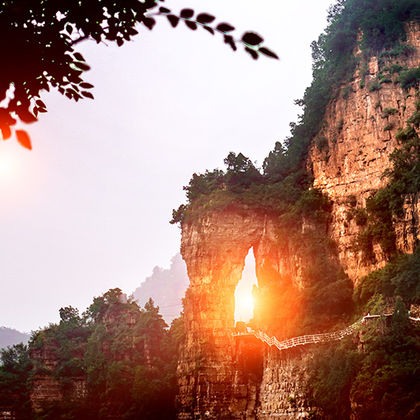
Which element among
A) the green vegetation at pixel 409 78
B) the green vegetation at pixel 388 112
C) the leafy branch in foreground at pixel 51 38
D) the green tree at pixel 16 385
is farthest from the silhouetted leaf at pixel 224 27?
the green tree at pixel 16 385

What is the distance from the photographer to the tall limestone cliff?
3033 cm

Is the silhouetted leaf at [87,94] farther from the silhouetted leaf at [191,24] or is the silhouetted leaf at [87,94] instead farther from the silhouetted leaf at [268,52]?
the silhouetted leaf at [268,52]

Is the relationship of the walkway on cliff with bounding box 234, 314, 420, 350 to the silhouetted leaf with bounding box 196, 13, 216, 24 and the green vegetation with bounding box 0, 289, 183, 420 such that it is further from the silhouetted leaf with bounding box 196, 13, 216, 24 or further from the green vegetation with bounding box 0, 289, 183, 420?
the silhouetted leaf with bounding box 196, 13, 216, 24

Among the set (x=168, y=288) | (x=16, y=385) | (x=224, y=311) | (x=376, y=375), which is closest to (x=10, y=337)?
(x=168, y=288)

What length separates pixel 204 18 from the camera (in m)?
3.63

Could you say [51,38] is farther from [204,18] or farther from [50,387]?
[50,387]

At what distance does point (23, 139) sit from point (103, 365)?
3809 cm

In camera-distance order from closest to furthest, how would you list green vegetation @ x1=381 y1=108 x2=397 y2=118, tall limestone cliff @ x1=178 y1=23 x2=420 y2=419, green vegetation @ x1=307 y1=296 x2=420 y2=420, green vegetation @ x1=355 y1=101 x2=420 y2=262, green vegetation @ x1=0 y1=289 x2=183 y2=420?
green vegetation @ x1=307 y1=296 x2=420 y2=420
green vegetation @ x1=355 y1=101 x2=420 y2=262
tall limestone cliff @ x1=178 y1=23 x2=420 y2=419
green vegetation @ x1=381 y1=108 x2=397 y2=118
green vegetation @ x1=0 y1=289 x2=183 y2=420

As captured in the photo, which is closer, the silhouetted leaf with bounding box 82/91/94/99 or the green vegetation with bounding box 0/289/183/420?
the silhouetted leaf with bounding box 82/91/94/99

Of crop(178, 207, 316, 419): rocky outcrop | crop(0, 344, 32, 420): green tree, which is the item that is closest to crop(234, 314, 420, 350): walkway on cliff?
crop(178, 207, 316, 419): rocky outcrop

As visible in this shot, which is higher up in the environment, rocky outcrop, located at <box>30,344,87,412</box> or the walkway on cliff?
the walkway on cliff

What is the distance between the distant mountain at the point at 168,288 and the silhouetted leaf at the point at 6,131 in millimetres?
110417

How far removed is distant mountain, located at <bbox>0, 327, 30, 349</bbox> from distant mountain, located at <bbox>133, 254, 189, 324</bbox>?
116 feet

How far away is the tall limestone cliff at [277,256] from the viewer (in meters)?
30.3
